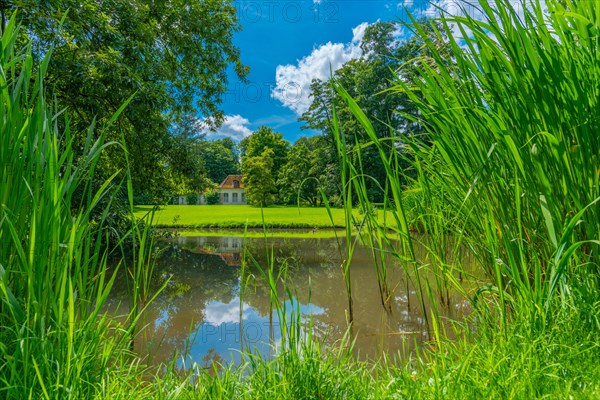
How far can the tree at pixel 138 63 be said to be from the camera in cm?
318

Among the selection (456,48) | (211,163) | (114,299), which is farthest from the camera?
(211,163)

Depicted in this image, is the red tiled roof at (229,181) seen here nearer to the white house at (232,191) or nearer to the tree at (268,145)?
the white house at (232,191)

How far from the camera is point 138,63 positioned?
4.15 metres

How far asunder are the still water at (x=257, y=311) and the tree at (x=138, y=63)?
1.28 m

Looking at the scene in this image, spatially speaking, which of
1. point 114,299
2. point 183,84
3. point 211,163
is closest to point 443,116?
point 114,299

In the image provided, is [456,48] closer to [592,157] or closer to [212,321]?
[592,157]

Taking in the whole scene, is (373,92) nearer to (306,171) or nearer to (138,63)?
(306,171)

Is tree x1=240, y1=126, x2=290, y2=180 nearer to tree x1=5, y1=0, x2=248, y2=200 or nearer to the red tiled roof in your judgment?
the red tiled roof

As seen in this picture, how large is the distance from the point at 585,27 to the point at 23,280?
146 cm

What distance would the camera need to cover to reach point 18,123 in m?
0.78

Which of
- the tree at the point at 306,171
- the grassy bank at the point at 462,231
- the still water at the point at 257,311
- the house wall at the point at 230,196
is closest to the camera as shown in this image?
the grassy bank at the point at 462,231

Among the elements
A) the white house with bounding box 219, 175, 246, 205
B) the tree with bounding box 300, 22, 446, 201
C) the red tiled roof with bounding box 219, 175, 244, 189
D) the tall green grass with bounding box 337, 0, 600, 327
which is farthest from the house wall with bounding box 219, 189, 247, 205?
the tall green grass with bounding box 337, 0, 600, 327

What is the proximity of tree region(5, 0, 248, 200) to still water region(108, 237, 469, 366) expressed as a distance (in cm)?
128

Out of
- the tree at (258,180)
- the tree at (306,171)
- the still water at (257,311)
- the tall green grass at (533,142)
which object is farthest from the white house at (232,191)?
the tall green grass at (533,142)
